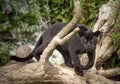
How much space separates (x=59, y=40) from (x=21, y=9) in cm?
270

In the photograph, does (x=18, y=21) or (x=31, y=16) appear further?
(x=31, y=16)

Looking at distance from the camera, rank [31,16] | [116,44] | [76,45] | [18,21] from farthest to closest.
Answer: [31,16] < [18,21] < [116,44] < [76,45]

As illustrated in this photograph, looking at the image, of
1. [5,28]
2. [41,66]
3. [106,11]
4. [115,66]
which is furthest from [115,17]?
[5,28]

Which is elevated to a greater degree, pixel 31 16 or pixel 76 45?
pixel 76 45

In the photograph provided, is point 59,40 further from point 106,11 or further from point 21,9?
point 21,9

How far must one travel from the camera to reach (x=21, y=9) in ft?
22.5

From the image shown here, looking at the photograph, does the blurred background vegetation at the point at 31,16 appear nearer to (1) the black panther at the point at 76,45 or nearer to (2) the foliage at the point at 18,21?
(2) the foliage at the point at 18,21

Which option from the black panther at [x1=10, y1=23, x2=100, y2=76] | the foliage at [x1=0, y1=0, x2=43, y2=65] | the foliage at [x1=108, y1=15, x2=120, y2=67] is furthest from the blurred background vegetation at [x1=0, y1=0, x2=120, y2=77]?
the black panther at [x1=10, y1=23, x2=100, y2=76]

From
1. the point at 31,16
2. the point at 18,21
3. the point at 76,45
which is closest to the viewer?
the point at 76,45

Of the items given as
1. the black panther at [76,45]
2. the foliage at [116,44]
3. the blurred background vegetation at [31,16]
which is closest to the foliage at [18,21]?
the blurred background vegetation at [31,16]

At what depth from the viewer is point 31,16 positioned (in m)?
6.83

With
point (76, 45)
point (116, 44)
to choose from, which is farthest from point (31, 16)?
point (76, 45)

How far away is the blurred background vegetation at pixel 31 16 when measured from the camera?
649 cm

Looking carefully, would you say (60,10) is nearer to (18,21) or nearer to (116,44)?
(18,21)
